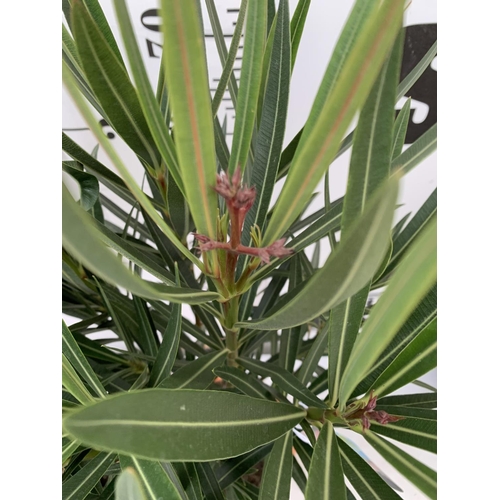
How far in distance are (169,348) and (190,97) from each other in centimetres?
23

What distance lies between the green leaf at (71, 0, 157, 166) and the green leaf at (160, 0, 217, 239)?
4.3 inches

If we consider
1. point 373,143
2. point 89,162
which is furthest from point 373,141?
point 89,162

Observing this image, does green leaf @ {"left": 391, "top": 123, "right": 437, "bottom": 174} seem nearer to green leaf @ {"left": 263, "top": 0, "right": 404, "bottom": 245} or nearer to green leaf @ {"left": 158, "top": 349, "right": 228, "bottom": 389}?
green leaf @ {"left": 263, "top": 0, "right": 404, "bottom": 245}

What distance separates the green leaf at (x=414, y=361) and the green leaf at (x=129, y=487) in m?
0.20

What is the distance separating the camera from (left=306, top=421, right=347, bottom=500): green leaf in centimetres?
30

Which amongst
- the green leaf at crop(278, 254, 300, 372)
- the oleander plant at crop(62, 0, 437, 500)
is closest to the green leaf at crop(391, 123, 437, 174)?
the oleander plant at crop(62, 0, 437, 500)

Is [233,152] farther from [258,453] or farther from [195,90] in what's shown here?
[258,453]

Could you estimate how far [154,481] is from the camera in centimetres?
27

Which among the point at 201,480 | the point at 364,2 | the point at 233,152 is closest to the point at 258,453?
the point at 201,480

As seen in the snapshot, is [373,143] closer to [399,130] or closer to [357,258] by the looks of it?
[357,258]

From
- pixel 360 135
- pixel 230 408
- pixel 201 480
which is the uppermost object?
pixel 360 135
